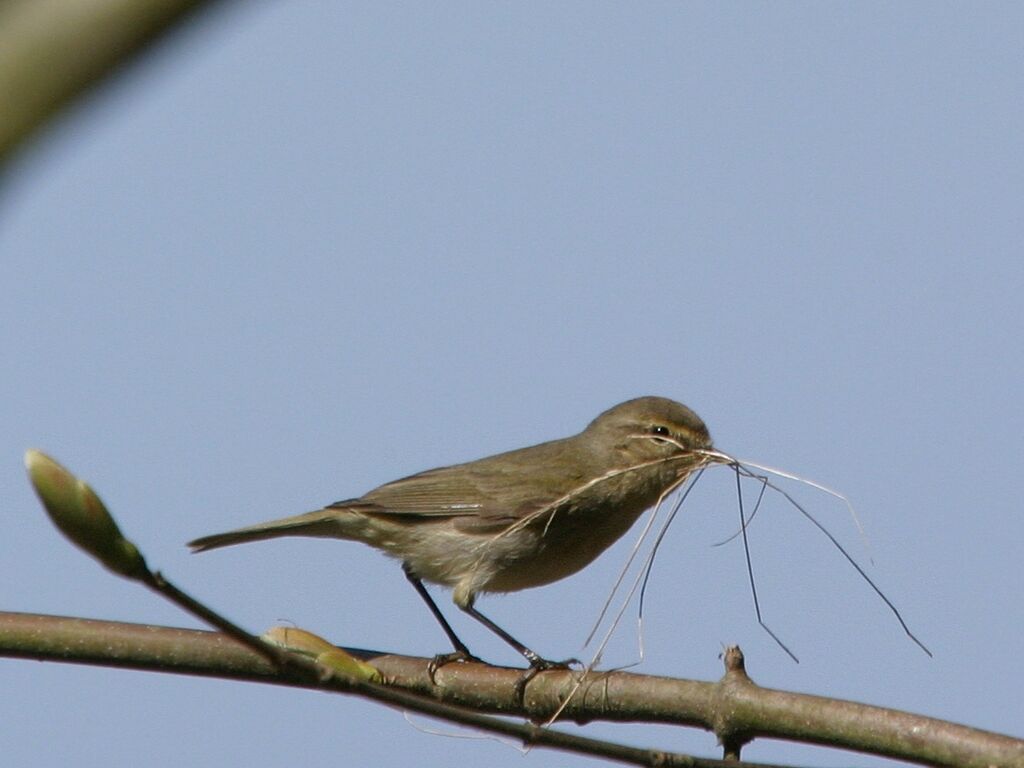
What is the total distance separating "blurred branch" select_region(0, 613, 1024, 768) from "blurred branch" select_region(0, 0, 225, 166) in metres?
1.94

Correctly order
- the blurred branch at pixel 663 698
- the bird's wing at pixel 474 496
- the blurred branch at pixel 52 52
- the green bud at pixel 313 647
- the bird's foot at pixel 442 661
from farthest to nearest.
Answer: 1. the bird's wing at pixel 474 496
2. the bird's foot at pixel 442 661
3. the blurred branch at pixel 663 698
4. the green bud at pixel 313 647
5. the blurred branch at pixel 52 52

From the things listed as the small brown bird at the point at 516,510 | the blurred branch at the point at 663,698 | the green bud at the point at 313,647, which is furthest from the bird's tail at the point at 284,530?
the green bud at the point at 313,647

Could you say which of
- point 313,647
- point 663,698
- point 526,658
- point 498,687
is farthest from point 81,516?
point 526,658

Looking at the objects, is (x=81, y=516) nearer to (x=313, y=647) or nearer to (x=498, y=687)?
(x=313, y=647)

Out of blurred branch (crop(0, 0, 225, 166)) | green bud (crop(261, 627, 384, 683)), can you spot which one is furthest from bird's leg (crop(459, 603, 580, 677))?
blurred branch (crop(0, 0, 225, 166))

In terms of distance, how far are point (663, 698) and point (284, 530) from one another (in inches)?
144

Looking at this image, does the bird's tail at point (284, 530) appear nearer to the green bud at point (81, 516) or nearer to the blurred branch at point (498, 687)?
the blurred branch at point (498, 687)

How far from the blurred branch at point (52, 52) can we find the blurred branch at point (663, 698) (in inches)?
76.4

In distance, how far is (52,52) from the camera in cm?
146

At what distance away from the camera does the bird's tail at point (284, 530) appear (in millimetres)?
7188

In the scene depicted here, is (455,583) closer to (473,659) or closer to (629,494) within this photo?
(629,494)

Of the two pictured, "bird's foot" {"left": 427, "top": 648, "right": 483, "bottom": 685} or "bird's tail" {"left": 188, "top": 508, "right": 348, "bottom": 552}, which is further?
"bird's tail" {"left": 188, "top": 508, "right": 348, "bottom": 552}

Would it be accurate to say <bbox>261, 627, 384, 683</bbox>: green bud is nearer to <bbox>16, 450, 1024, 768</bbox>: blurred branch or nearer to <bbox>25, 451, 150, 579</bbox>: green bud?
<bbox>16, 450, 1024, 768</bbox>: blurred branch

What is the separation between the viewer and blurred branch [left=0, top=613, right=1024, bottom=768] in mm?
3520
